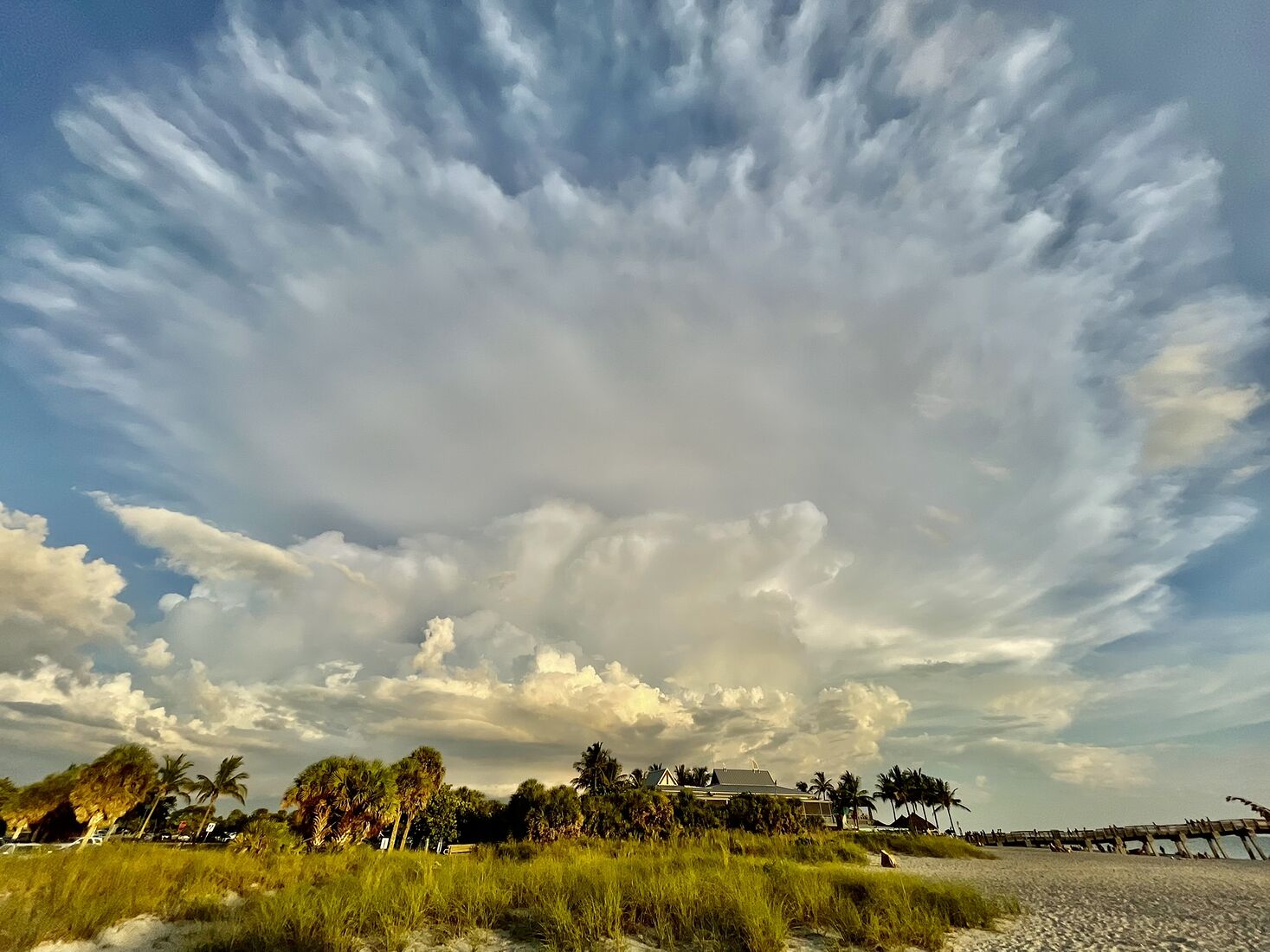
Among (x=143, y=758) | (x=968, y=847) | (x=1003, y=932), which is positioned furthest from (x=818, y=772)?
(x=1003, y=932)

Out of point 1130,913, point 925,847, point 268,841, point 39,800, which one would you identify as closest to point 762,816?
point 925,847

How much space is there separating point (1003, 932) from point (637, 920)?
8.09m

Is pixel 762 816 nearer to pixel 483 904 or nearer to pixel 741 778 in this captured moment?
pixel 741 778

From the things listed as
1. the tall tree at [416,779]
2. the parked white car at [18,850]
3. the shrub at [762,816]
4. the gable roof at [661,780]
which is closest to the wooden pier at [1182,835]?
the shrub at [762,816]

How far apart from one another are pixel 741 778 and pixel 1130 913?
85.4 metres

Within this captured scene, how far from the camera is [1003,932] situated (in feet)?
40.0

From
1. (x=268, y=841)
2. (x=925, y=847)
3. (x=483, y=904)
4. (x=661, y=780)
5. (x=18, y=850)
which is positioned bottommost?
(x=18, y=850)

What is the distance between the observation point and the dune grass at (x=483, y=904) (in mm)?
9469

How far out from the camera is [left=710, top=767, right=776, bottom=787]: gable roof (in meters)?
89.9

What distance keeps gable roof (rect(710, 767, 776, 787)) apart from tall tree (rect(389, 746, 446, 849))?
56755mm

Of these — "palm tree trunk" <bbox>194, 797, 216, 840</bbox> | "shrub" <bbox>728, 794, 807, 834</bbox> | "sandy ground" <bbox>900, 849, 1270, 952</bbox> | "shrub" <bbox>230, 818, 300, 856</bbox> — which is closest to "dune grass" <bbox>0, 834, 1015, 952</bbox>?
"sandy ground" <bbox>900, 849, 1270, 952</bbox>

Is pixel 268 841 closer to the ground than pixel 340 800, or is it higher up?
closer to the ground

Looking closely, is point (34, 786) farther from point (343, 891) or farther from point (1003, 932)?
point (1003, 932)

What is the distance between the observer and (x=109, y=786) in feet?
121
